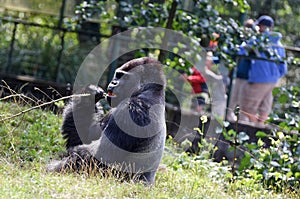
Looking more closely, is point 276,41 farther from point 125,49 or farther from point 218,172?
point 218,172

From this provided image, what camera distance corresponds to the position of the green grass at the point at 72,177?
4.73 metres

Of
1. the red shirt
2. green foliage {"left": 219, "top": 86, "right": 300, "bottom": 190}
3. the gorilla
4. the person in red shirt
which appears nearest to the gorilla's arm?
the gorilla

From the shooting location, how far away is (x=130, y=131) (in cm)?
547

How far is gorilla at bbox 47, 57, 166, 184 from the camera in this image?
550 centimetres

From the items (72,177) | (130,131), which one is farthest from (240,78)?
(72,177)

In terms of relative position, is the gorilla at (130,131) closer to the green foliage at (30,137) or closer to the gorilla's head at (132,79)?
the gorilla's head at (132,79)

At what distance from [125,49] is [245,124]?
225 centimetres

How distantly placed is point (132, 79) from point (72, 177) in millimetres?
1033

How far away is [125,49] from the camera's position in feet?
32.5

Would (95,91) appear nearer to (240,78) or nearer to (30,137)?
(30,137)

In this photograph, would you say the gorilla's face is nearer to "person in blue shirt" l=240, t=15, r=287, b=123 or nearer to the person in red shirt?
the person in red shirt

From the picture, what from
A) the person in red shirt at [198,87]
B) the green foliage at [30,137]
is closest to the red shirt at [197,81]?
the person in red shirt at [198,87]

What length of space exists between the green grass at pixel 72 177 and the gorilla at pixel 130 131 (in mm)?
202

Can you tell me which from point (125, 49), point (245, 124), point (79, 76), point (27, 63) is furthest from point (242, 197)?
point (27, 63)
